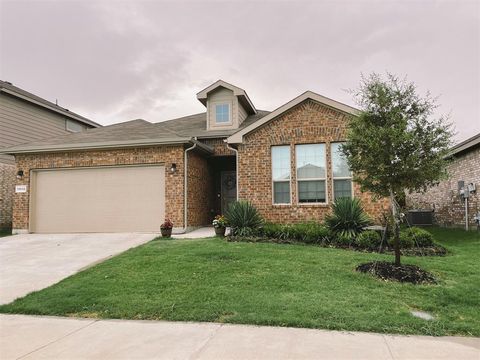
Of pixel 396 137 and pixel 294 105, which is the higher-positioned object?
pixel 294 105

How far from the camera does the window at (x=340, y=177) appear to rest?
11562mm

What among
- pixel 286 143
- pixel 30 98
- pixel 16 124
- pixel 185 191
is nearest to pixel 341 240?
pixel 286 143

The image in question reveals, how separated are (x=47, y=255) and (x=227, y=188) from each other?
7.60 m

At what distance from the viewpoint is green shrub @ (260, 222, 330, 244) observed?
32.2 ft

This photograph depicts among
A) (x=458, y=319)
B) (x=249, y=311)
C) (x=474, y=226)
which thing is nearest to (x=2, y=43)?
(x=249, y=311)

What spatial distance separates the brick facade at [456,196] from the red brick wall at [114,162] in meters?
9.52

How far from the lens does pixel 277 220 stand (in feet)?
39.2

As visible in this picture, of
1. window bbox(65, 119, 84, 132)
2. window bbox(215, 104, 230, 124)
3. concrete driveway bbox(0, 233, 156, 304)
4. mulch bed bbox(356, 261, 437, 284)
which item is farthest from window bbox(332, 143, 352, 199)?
window bbox(65, 119, 84, 132)

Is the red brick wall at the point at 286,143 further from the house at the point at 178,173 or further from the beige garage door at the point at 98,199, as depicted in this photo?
the beige garage door at the point at 98,199

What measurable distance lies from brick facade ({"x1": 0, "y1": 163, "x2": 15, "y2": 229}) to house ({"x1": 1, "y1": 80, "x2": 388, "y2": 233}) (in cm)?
255

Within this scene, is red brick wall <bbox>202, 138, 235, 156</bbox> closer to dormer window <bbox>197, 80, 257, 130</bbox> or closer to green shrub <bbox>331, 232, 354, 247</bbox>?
dormer window <bbox>197, 80, 257, 130</bbox>

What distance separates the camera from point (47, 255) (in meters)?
9.58

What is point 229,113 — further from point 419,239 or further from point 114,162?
point 419,239

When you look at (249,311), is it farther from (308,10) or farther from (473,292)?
(308,10)
